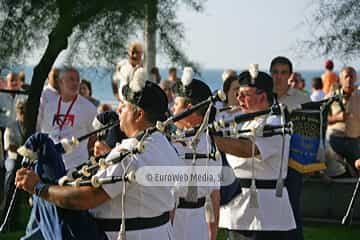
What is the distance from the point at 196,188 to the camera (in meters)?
5.33

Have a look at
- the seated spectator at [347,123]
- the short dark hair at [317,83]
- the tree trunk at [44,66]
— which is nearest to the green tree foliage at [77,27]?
the tree trunk at [44,66]

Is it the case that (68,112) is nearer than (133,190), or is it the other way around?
(133,190)

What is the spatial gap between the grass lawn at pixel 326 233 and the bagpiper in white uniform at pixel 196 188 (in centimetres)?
357

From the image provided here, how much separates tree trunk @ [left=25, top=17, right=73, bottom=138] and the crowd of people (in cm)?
15

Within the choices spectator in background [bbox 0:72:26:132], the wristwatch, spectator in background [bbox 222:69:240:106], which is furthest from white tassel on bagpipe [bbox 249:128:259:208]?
spectator in background [bbox 0:72:26:132]

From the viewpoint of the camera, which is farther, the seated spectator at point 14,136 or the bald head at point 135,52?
the seated spectator at point 14,136

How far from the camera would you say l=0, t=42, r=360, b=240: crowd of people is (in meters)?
4.21

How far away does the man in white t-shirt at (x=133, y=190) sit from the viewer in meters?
4.10

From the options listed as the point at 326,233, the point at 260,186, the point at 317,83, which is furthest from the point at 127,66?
the point at 317,83

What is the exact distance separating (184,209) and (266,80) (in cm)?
111

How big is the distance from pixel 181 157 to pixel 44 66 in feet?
12.9

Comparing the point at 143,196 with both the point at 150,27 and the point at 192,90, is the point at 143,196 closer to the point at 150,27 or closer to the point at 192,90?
the point at 192,90

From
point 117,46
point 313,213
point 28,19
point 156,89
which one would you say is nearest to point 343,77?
point 313,213

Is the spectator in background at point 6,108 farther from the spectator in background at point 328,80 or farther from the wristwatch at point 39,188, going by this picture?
the wristwatch at point 39,188
